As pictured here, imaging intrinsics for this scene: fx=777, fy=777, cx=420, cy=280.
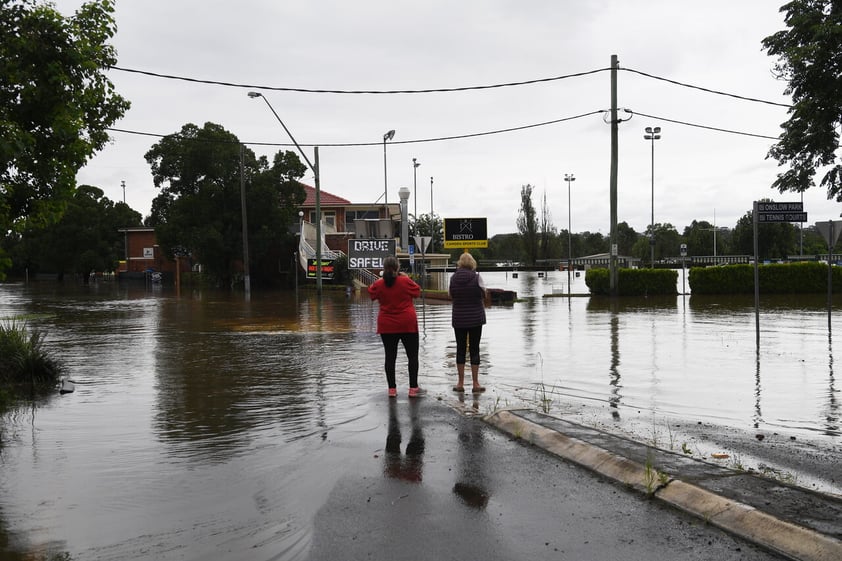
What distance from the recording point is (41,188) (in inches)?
383

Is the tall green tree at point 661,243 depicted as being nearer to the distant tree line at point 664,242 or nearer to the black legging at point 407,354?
the distant tree line at point 664,242

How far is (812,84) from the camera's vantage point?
12.3 meters

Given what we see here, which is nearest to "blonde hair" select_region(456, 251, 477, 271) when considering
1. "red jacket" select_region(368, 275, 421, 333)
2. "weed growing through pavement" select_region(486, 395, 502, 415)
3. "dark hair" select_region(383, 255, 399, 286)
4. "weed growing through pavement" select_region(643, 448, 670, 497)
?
"red jacket" select_region(368, 275, 421, 333)

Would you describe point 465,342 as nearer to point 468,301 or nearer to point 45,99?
point 468,301

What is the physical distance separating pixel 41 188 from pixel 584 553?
8268 millimetres

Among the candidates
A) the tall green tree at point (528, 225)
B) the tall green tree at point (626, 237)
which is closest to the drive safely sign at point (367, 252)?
the tall green tree at point (528, 225)

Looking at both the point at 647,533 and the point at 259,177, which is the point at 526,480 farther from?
the point at 259,177

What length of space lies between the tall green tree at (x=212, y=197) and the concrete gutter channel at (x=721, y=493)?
48.1m

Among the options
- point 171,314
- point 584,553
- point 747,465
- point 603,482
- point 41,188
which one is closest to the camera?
point 584,553

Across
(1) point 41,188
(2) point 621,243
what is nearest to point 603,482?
(1) point 41,188

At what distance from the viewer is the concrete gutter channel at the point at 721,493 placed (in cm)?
427

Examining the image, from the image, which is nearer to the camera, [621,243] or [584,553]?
[584,553]

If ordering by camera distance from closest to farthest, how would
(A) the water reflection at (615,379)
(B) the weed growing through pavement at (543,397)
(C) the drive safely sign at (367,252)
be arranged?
1. (B) the weed growing through pavement at (543,397)
2. (A) the water reflection at (615,379)
3. (C) the drive safely sign at (367,252)

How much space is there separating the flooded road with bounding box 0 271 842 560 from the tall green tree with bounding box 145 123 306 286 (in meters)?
33.7
